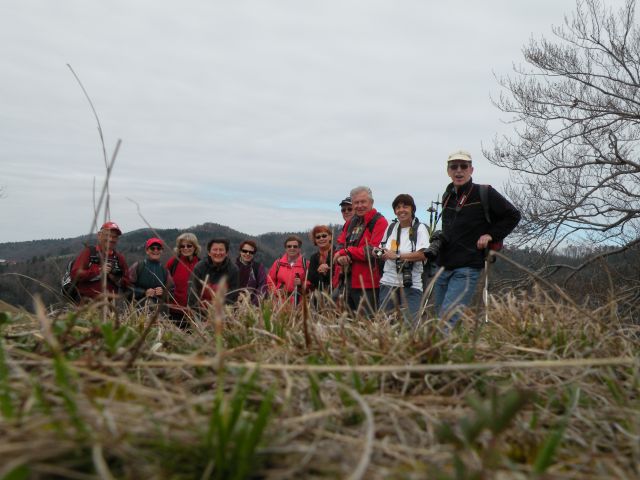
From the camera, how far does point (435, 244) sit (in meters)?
5.11

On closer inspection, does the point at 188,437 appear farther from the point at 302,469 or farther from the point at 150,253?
the point at 150,253

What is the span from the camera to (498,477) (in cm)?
108

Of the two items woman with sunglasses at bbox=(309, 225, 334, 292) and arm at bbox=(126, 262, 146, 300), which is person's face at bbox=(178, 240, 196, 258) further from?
woman with sunglasses at bbox=(309, 225, 334, 292)

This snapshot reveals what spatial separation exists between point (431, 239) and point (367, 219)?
91 cm

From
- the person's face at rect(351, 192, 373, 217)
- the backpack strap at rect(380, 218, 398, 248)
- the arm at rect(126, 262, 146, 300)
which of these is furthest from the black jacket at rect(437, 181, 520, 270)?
the arm at rect(126, 262, 146, 300)

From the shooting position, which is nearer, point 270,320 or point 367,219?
point 270,320

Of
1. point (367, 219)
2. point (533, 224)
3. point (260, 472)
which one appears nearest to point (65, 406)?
point (260, 472)

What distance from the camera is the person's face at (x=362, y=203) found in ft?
19.4

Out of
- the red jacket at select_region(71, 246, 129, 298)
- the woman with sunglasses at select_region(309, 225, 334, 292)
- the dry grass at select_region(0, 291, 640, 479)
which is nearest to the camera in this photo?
the dry grass at select_region(0, 291, 640, 479)

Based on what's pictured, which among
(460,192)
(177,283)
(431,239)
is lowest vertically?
(177,283)

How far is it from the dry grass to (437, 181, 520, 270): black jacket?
2.72 m

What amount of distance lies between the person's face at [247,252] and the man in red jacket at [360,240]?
1809mm

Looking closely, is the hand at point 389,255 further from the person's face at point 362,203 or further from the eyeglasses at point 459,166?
the eyeglasses at point 459,166

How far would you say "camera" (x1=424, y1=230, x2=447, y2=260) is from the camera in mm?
5054
